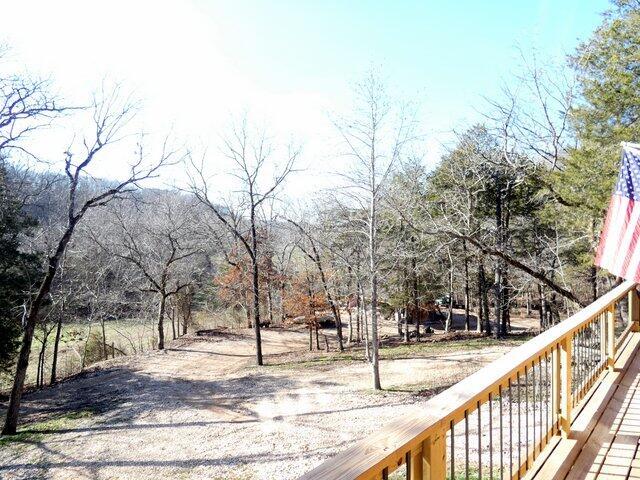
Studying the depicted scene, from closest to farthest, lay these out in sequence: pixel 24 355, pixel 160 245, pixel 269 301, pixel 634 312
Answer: pixel 634 312 → pixel 24 355 → pixel 160 245 → pixel 269 301

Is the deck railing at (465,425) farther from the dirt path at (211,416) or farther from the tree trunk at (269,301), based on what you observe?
the tree trunk at (269,301)

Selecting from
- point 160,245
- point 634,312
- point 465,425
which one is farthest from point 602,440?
point 160,245

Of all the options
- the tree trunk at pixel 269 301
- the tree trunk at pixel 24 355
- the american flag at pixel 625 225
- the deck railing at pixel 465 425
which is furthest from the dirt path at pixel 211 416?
the tree trunk at pixel 269 301

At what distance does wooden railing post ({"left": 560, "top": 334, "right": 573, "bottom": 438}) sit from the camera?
301 centimetres

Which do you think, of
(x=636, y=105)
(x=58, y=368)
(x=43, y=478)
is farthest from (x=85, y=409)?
(x=636, y=105)

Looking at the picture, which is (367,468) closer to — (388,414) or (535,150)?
(388,414)

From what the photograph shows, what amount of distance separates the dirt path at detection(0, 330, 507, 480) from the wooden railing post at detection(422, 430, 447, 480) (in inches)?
278

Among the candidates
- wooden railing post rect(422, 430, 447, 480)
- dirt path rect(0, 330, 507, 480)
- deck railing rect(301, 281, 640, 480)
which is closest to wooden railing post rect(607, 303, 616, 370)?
deck railing rect(301, 281, 640, 480)

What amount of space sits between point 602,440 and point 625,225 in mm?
2062

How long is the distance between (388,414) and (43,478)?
7223 mm

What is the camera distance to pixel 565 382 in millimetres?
3051

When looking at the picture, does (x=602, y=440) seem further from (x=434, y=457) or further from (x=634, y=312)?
(x=634, y=312)

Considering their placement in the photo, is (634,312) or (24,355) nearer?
(634,312)

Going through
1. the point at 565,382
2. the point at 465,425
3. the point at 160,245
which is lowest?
the point at 565,382
